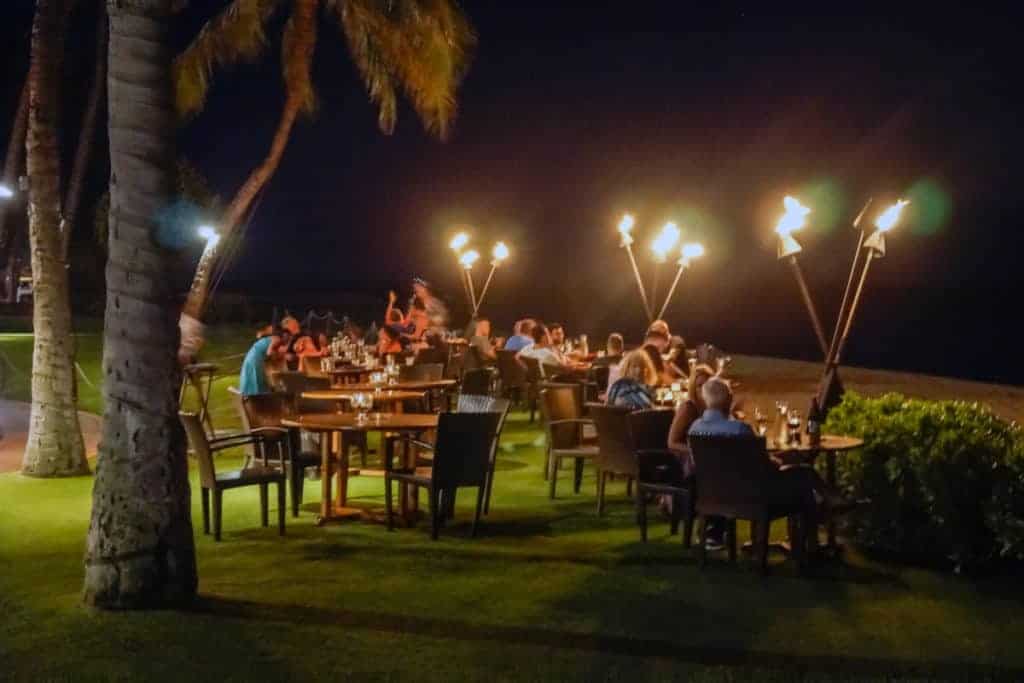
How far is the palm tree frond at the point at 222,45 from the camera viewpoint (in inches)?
683

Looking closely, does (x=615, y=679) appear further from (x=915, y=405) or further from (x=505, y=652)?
(x=915, y=405)

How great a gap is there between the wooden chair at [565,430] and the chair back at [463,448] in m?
1.56

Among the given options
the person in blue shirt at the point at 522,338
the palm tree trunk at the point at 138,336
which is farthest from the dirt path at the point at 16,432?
the palm tree trunk at the point at 138,336

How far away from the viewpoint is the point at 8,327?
120 ft

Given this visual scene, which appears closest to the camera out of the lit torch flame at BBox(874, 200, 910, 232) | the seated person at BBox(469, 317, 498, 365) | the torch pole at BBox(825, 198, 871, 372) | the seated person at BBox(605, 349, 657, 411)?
the lit torch flame at BBox(874, 200, 910, 232)

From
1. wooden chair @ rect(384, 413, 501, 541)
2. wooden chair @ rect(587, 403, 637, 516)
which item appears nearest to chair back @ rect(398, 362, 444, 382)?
wooden chair @ rect(587, 403, 637, 516)

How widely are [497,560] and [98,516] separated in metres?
2.58

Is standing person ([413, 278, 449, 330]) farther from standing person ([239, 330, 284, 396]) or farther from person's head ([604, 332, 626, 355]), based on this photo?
standing person ([239, 330, 284, 396])

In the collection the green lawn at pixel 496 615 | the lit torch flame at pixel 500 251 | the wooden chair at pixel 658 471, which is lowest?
the green lawn at pixel 496 615

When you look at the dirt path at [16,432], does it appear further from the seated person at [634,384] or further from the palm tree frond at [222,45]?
the seated person at [634,384]

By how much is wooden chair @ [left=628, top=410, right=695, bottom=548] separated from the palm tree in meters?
9.61

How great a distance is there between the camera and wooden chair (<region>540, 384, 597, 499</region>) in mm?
10367

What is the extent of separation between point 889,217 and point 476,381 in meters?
5.48

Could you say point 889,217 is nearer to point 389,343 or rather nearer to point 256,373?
point 256,373
